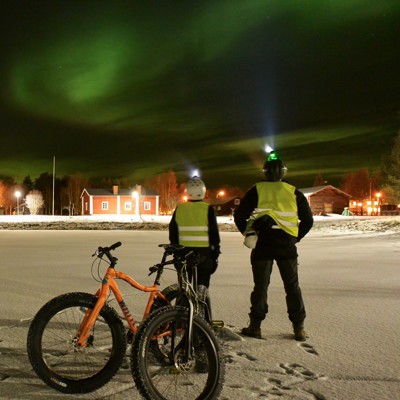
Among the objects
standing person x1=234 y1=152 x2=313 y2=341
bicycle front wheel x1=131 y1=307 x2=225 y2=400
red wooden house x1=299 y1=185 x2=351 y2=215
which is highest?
red wooden house x1=299 y1=185 x2=351 y2=215

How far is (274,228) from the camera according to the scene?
5.27 metres

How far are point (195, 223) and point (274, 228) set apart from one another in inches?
36.9

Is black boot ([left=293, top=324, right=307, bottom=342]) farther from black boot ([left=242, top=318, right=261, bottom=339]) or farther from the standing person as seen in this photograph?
black boot ([left=242, top=318, right=261, bottom=339])

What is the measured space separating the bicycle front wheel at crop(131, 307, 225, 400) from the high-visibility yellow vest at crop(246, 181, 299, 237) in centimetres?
193

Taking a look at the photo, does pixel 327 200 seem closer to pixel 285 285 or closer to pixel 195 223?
pixel 285 285

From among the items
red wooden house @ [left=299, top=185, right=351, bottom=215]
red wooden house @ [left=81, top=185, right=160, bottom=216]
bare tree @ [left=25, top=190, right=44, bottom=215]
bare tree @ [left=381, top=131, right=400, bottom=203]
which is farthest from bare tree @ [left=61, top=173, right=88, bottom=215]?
bare tree @ [left=381, top=131, right=400, bottom=203]

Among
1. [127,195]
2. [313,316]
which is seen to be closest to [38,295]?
[313,316]

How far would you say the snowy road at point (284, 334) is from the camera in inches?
152

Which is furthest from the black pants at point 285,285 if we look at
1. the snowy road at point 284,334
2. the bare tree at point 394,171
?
the bare tree at point 394,171

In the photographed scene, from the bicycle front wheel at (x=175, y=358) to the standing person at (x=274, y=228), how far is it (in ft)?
5.57

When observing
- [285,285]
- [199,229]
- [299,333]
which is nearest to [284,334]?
[299,333]

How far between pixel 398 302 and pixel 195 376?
184 inches

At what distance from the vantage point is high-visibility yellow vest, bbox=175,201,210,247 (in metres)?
5.01

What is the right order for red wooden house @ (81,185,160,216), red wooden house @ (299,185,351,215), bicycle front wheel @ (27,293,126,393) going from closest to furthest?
bicycle front wheel @ (27,293,126,393), red wooden house @ (299,185,351,215), red wooden house @ (81,185,160,216)
